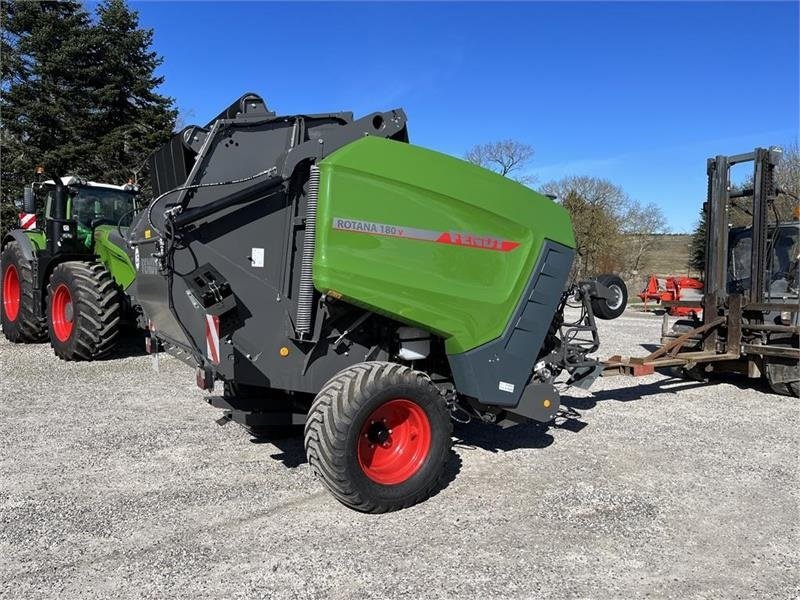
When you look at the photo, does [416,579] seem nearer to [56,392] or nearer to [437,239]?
[437,239]

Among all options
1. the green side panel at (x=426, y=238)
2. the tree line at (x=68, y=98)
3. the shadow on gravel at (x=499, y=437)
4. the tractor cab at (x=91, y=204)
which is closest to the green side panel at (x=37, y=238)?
the tractor cab at (x=91, y=204)

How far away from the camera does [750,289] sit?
747cm

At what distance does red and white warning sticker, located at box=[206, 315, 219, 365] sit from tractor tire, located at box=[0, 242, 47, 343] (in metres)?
7.30

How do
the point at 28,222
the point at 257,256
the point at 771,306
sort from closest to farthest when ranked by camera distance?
the point at 257,256, the point at 771,306, the point at 28,222

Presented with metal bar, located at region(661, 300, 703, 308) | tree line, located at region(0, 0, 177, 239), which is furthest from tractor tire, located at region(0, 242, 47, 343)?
tree line, located at region(0, 0, 177, 239)

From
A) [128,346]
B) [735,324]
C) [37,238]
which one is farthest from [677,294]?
[37,238]

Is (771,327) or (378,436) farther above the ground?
(771,327)

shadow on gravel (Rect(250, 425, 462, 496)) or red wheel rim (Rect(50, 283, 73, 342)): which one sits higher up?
red wheel rim (Rect(50, 283, 73, 342))

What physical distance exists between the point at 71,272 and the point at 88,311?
2.28ft

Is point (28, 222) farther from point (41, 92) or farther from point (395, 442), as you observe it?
point (41, 92)

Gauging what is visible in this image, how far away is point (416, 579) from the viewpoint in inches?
123

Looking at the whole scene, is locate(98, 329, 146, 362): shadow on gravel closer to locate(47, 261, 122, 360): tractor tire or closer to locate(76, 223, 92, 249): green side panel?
locate(47, 261, 122, 360): tractor tire

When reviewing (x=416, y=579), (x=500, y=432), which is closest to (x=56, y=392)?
(x=500, y=432)

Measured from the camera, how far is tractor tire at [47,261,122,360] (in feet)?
27.6
